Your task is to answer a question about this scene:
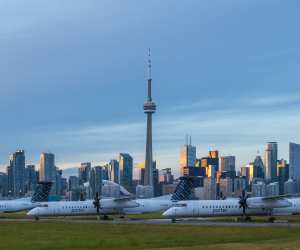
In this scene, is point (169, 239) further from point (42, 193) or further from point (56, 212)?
point (42, 193)

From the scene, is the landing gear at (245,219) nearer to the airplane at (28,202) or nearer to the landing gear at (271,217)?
the landing gear at (271,217)

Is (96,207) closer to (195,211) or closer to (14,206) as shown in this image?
(195,211)

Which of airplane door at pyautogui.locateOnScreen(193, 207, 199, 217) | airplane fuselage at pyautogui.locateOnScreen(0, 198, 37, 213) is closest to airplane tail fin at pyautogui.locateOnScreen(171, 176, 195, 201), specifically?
airplane door at pyautogui.locateOnScreen(193, 207, 199, 217)

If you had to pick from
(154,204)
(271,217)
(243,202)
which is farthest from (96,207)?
(271,217)

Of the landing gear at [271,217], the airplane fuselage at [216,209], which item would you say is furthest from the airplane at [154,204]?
the landing gear at [271,217]

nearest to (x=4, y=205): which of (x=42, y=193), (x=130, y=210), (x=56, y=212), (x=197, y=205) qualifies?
(x=42, y=193)

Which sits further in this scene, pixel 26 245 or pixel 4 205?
pixel 4 205

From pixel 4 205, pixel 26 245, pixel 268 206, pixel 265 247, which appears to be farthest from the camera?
pixel 4 205

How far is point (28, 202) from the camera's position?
12156 cm

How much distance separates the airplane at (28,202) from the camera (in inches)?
4636

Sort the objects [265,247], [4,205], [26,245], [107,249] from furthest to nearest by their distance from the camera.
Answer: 1. [4,205]
2. [26,245]
3. [107,249]
4. [265,247]

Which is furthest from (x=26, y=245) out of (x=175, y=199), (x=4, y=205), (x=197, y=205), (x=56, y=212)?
(x=4, y=205)

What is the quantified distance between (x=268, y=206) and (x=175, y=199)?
1097 inches

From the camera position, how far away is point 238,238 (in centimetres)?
4450
